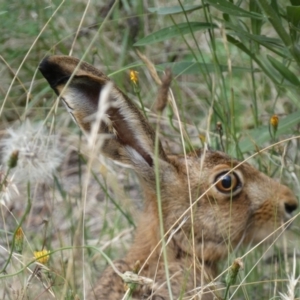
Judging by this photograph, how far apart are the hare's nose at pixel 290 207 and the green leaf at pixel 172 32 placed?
1000mm

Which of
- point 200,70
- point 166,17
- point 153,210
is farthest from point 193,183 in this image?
point 166,17

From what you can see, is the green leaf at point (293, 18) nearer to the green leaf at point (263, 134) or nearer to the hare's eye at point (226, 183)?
the green leaf at point (263, 134)

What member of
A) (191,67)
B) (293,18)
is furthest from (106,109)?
(191,67)

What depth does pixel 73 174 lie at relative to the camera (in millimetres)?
7527

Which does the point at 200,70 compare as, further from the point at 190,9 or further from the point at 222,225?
the point at 222,225

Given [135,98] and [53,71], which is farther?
[135,98]

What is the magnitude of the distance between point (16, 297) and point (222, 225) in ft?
3.85

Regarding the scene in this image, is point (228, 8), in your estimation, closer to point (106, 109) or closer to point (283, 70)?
point (283, 70)

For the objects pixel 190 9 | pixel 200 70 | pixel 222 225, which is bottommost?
pixel 222 225

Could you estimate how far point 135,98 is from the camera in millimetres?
7520

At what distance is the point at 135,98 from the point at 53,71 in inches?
131

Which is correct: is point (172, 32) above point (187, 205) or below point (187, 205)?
above

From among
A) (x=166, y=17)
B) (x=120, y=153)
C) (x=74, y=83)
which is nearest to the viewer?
(x=74, y=83)

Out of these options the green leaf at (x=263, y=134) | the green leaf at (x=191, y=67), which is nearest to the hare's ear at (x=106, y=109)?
the green leaf at (x=263, y=134)
